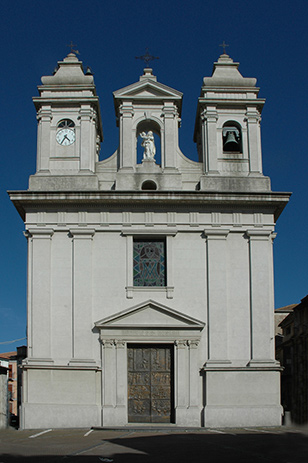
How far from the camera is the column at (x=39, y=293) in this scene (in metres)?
24.6

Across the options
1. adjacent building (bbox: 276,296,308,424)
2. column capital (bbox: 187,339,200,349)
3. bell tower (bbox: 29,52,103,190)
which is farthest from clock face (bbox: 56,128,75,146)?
adjacent building (bbox: 276,296,308,424)

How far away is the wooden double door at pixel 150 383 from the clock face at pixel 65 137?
27.8ft

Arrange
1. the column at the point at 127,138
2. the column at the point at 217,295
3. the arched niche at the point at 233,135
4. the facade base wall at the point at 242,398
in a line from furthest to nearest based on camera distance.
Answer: the arched niche at the point at 233,135 → the column at the point at 127,138 → the column at the point at 217,295 → the facade base wall at the point at 242,398

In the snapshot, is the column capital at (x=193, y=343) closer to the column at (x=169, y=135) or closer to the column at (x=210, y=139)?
the column at (x=210, y=139)

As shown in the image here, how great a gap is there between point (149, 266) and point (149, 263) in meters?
0.11

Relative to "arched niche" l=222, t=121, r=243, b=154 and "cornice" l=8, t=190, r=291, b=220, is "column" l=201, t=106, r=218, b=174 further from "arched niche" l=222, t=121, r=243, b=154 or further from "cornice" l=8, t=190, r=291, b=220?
"cornice" l=8, t=190, r=291, b=220

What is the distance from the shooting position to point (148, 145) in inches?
1070

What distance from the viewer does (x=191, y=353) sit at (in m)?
24.6

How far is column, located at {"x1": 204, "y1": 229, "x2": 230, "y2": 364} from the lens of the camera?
80.9ft

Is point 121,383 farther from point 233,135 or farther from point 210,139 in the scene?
point 233,135

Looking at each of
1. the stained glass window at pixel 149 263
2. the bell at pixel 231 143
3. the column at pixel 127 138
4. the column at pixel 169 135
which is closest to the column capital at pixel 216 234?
the stained glass window at pixel 149 263

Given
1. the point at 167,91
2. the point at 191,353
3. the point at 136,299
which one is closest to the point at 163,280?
the point at 136,299

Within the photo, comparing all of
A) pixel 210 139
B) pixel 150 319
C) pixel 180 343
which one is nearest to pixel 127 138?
pixel 210 139

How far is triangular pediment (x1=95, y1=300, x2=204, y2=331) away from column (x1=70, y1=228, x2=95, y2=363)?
604 mm
